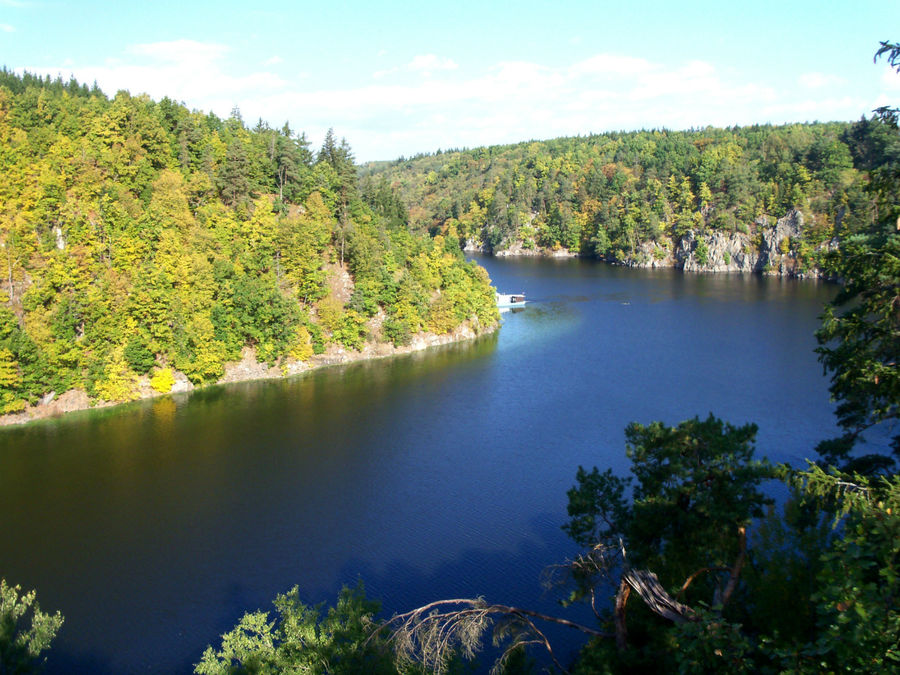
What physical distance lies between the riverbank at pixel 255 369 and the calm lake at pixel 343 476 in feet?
4.00

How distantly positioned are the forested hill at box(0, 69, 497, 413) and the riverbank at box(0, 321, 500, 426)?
15.1 inches

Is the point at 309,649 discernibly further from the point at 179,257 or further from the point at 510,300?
the point at 510,300

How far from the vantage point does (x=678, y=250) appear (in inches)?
3622

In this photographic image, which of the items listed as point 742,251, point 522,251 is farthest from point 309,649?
point 522,251

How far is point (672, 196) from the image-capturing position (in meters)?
98.4

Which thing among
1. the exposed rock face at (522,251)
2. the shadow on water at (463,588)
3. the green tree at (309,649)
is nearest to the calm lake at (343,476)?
the shadow on water at (463,588)

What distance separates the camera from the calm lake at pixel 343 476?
17938 millimetres

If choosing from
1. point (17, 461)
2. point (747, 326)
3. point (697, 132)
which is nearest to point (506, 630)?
point (17, 461)

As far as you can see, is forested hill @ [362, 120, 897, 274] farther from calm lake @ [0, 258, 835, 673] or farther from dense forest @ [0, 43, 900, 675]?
calm lake @ [0, 258, 835, 673]

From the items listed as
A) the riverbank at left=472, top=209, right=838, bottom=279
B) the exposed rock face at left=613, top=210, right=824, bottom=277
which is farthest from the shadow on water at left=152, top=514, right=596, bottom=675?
the exposed rock face at left=613, top=210, right=824, bottom=277

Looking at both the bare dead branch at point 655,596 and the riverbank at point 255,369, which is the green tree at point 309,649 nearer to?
the bare dead branch at point 655,596

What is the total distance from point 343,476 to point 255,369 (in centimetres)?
1562

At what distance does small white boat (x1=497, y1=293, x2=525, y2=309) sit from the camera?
61.9 m

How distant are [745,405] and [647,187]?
247ft
